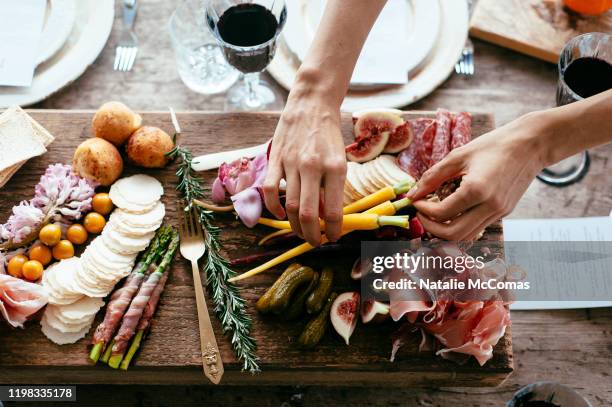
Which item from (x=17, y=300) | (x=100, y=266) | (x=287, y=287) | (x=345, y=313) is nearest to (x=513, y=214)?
(x=345, y=313)

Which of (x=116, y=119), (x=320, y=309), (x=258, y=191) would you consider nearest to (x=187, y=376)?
(x=320, y=309)

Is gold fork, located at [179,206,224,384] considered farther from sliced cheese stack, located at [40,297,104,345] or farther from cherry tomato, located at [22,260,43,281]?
cherry tomato, located at [22,260,43,281]

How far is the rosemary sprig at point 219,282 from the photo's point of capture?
146 centimetres

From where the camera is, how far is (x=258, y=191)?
1.56 metres

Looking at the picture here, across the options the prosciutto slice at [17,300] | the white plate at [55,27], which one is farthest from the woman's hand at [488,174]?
the white plate at [55,27]

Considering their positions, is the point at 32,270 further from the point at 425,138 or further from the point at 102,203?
the point at 425,138

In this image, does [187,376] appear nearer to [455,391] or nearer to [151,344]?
[151,344]

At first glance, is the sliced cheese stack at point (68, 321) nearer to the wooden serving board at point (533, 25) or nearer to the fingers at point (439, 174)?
the fingers at point (439, 174)

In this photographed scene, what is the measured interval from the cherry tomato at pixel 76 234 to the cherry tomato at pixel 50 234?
0.12 ft

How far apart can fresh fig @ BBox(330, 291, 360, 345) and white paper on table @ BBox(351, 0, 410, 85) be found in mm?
709

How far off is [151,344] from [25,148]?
685 millimetres

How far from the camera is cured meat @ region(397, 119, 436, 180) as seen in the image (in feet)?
5.38

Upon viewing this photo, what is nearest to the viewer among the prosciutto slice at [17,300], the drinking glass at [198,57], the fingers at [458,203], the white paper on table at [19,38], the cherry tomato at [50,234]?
the fingers at [458,203]

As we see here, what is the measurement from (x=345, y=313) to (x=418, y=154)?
0.51 m
